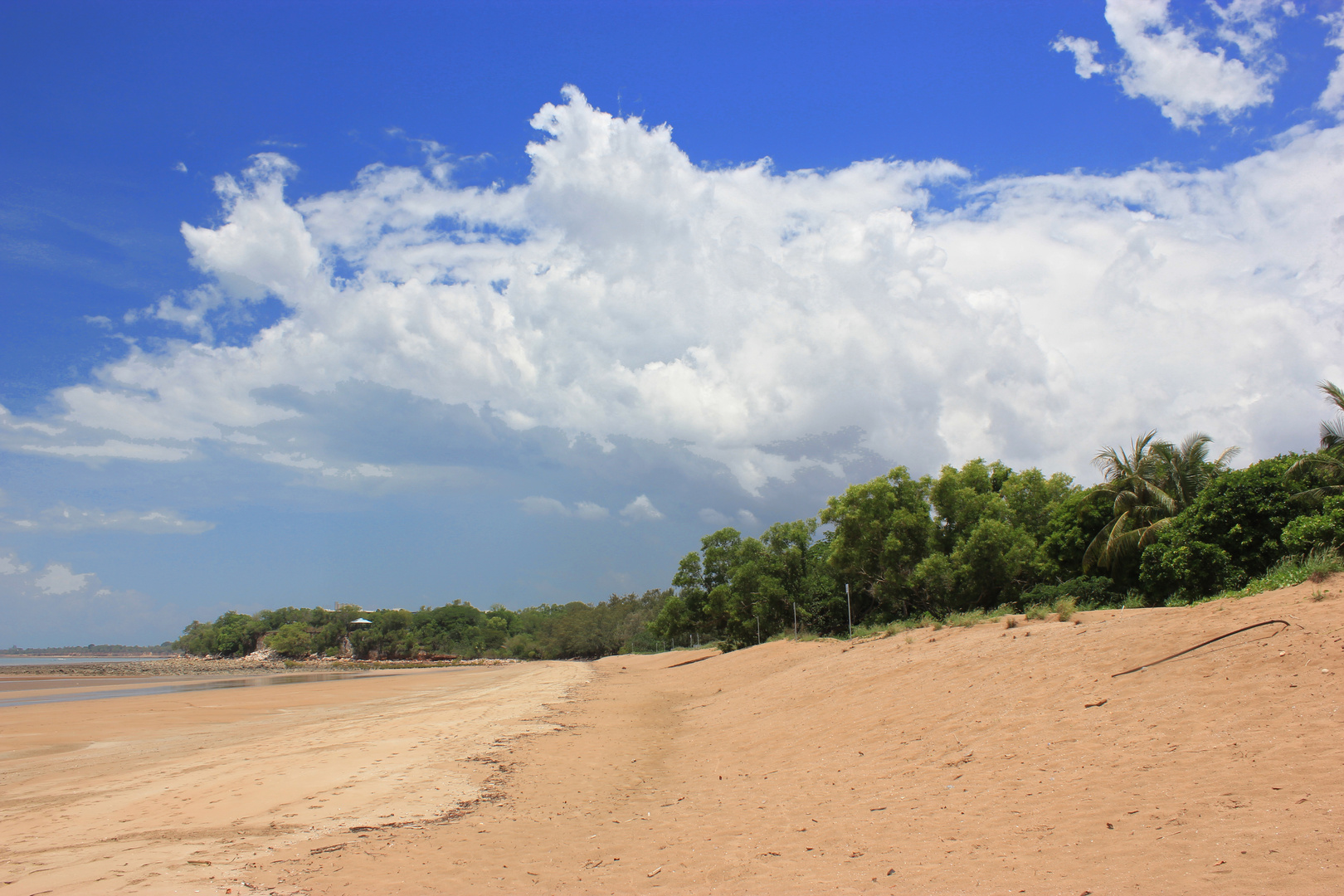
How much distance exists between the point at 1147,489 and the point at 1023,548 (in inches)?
247

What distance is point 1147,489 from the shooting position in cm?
3344

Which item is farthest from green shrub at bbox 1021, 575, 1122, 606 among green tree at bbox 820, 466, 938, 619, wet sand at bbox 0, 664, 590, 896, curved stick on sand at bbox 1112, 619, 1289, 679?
wet sand at bbox 0, 664, 590, 896

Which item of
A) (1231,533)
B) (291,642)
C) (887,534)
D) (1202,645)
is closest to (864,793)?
(1202,645)

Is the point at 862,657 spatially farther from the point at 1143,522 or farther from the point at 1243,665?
the point at 1143,522

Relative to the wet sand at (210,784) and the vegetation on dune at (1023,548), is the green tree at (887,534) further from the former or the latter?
the wet sand at (210,784)

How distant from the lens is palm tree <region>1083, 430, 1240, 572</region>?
3183 centimetres

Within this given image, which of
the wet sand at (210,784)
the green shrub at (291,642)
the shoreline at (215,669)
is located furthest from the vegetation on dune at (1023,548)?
the green shrub at (291,642)

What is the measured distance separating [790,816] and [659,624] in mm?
47834

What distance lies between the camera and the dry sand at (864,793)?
255 inches

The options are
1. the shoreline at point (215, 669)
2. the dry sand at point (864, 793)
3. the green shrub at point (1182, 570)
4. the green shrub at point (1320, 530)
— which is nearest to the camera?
the dry sand at point (864, 793)

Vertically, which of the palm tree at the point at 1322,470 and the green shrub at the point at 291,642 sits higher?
the palm tree at the point at 1322,470

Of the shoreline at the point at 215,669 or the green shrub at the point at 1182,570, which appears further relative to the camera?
the shoreline at the point at 215,669

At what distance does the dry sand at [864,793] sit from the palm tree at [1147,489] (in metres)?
17.8

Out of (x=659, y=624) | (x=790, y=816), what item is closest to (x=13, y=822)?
(x=790, y=816)
